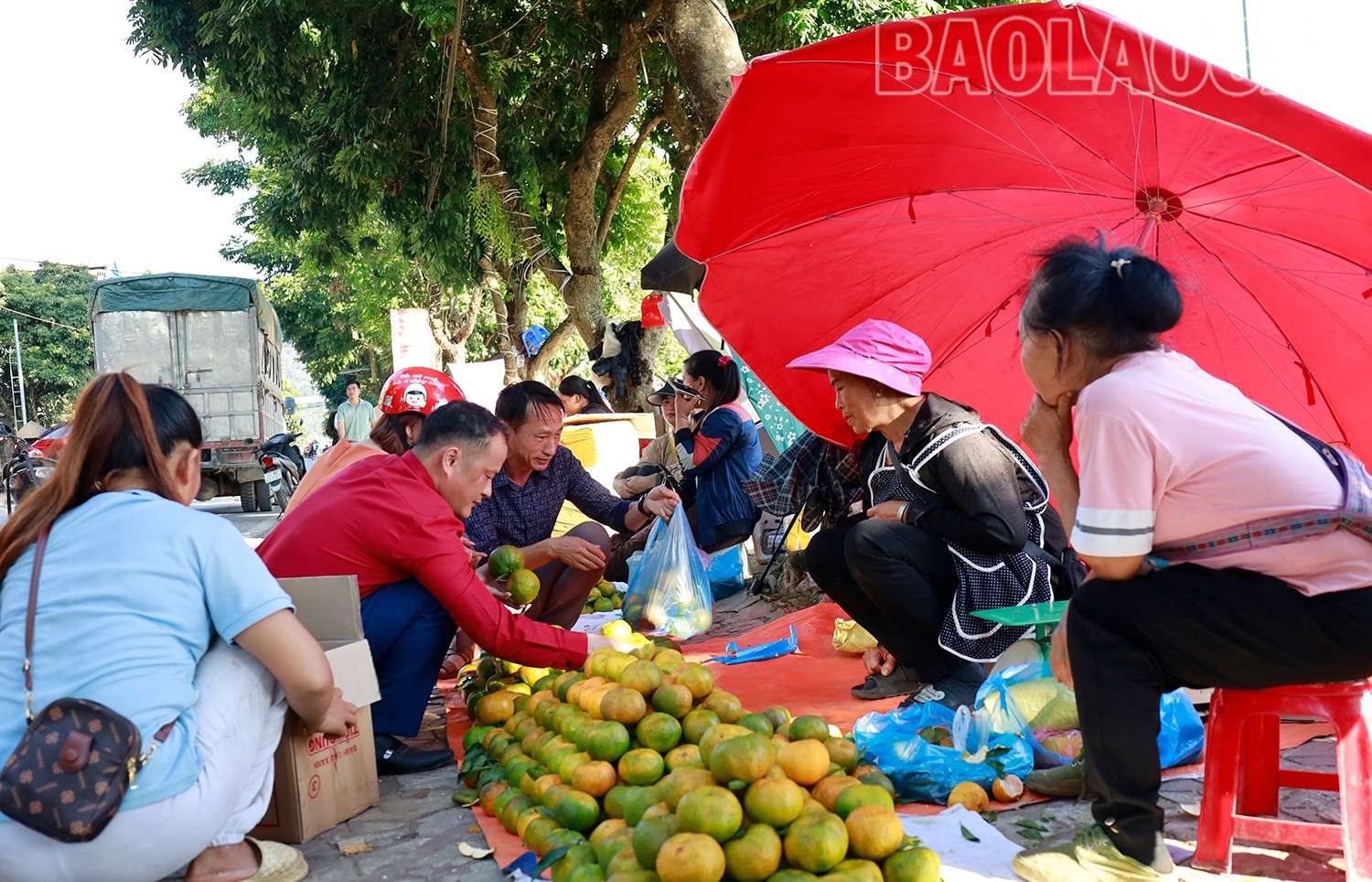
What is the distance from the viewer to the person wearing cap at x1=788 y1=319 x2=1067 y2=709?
11.3 ft

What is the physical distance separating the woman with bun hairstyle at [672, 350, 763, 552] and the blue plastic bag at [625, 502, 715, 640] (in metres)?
0.89

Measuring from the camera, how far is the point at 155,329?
640 inches

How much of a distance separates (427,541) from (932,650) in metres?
1.85

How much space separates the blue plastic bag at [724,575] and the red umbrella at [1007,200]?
239 cm

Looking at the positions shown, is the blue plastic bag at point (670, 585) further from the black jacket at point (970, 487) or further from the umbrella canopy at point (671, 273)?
the umbrella canopy at point (671, 273)

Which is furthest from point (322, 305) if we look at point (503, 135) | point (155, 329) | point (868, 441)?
point (868, 441)

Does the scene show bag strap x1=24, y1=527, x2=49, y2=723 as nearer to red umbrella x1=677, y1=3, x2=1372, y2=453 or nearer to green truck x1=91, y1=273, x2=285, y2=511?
red umbrella x1=677, y1=3, x2=1372, y2=453

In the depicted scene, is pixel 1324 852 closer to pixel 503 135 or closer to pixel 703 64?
pixel 703 64

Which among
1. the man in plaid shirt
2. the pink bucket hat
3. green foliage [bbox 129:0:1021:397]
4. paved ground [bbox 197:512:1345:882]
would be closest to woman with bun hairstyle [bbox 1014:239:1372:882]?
paved ground [bbox 197:512:1345:882]

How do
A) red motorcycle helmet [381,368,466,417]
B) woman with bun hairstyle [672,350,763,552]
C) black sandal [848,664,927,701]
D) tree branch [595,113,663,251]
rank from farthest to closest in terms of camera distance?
tree branch [595,113,663,251] < woman with bun hairstyle [672,350,763,552] < red motorcycle helmet [381,368,466,417] < black sandal [848,664,927,701]

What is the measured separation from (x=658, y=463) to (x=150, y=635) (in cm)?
487

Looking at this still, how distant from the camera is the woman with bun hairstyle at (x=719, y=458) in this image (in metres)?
6.20

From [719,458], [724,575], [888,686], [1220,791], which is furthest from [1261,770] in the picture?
[724,575]

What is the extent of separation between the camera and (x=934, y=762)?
9.30 feet
